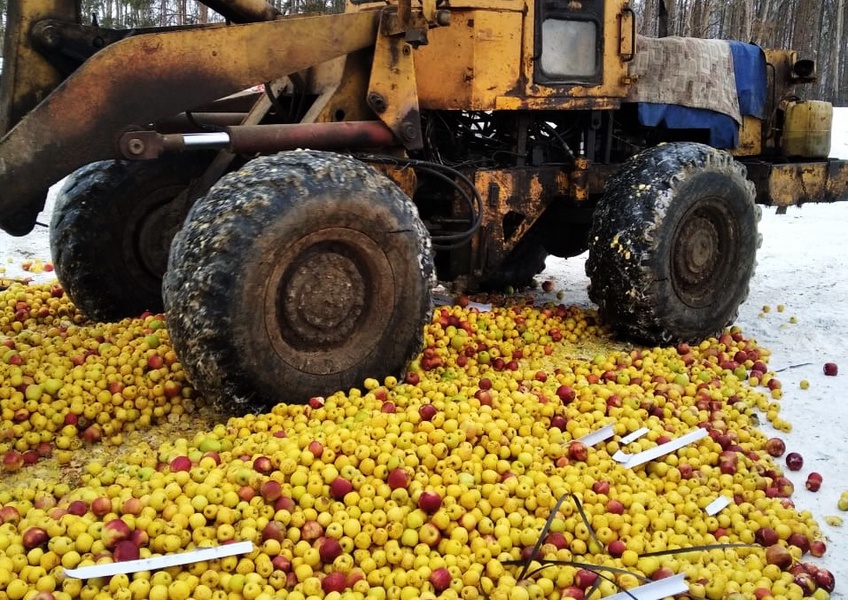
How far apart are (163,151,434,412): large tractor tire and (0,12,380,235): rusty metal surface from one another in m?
0.68

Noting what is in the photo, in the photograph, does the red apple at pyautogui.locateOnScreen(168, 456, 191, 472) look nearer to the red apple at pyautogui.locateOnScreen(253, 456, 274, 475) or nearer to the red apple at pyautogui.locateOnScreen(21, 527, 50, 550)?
the red apple at pyautogui.locateOnScreen(253, 456, 274, 475)

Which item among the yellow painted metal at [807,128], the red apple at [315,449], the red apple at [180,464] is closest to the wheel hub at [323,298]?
the red apple at [315,449]

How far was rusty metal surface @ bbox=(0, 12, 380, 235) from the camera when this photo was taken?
446cm

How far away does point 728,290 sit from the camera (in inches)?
252

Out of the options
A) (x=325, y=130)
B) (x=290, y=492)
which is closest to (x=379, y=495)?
(x=290, y=492)

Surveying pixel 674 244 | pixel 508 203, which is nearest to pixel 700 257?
pixel 674 244

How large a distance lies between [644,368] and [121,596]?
12.0 ft

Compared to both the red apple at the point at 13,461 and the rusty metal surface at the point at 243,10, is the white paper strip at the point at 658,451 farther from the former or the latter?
the rusty metal surface at the point at 243,10

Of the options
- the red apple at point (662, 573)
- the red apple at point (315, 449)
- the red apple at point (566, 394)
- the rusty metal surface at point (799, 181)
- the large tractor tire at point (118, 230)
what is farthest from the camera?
the rusty metal surface at point (799, 181)

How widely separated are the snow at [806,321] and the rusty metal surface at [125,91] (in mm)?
3784

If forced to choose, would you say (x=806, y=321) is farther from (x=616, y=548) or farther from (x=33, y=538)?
(x=33, y=538)

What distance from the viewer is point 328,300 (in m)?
4.52

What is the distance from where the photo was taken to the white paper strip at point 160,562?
3.06m

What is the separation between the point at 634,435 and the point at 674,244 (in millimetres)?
2076
